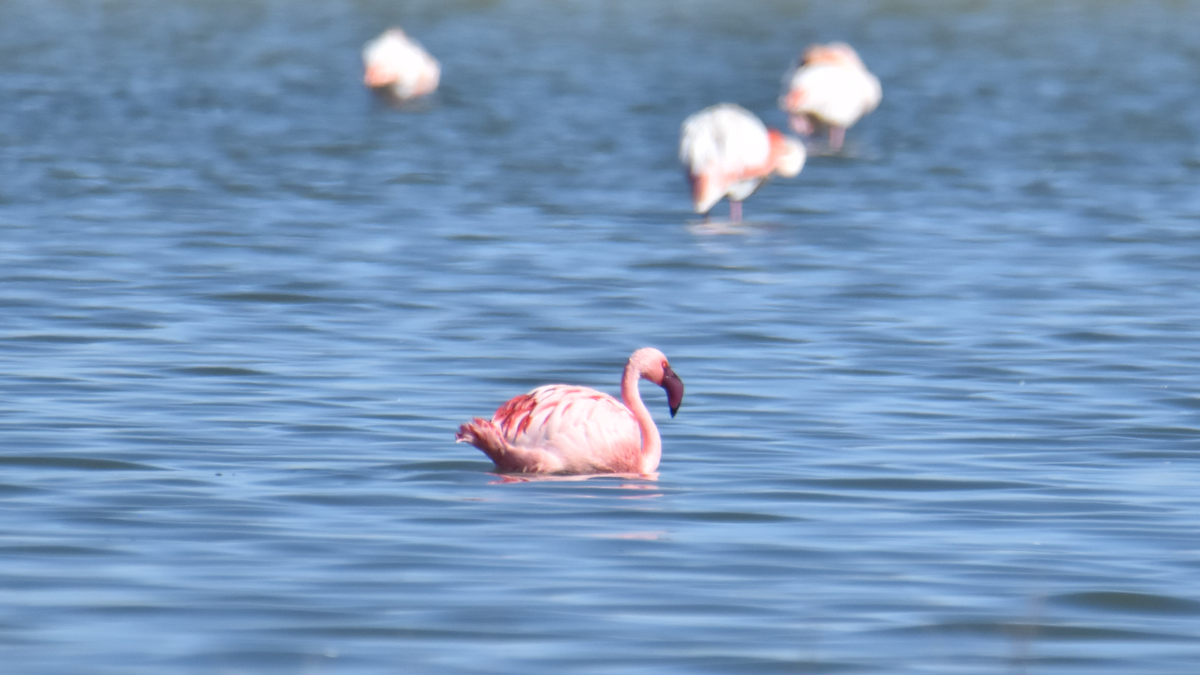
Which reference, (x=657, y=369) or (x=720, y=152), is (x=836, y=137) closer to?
(x=720, y=152)

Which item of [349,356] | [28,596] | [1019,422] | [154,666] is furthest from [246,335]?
[154,666]

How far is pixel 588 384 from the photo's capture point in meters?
10.8

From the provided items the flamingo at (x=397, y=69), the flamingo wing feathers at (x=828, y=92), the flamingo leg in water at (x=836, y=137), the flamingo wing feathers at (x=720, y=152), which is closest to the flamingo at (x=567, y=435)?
the flamingo wing feathers at (x=720, y=152)

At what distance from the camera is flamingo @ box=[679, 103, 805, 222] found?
54.4 ft

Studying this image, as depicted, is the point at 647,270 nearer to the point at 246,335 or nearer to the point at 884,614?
the point at 246,335

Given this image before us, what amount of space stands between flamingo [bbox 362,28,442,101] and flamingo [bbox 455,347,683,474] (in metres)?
20.8

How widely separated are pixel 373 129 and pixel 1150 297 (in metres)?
13.3

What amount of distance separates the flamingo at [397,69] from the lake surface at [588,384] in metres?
3.07

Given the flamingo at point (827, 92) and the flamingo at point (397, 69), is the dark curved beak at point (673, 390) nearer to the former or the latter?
the flamingo at point (827, 92)

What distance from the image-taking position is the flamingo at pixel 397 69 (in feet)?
94.8

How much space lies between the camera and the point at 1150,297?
13781 mm

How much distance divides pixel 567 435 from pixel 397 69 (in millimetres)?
21016

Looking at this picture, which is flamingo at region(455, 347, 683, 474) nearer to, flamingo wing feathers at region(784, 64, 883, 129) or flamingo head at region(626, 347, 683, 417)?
flamingo head at region(626, 347, 683, 417)

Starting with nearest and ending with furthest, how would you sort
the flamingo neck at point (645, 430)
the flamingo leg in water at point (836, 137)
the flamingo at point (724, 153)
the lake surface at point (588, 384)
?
the lake surface at point (588, 384), the flamingo neck at point (645, 430), the flamingo at point (724, 153), the flamingo leg in water at point (836, 137)
